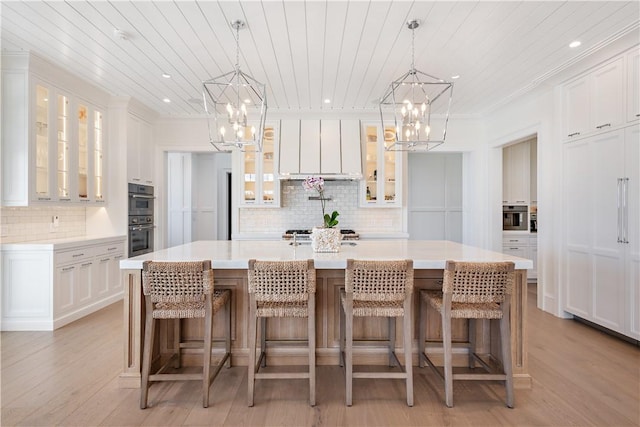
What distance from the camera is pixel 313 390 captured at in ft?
7.29

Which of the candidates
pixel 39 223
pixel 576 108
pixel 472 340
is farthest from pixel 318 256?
pixel 39 223

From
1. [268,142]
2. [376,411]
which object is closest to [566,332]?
[376,411]

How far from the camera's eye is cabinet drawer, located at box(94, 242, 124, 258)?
4293mm

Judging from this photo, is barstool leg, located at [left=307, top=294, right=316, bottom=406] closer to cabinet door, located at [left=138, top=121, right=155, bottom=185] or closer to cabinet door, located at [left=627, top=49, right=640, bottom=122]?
cabinet door, located at [left=627, top=49, right=640, bottom=122]

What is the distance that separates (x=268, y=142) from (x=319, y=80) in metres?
1.72

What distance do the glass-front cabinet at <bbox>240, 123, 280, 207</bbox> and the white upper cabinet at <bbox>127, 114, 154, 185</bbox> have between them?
150 cm

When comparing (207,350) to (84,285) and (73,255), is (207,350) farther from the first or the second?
(84,285)

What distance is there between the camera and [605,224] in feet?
11.4

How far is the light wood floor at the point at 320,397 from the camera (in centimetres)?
208

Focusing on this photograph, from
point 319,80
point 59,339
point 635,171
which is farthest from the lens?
point 319,80

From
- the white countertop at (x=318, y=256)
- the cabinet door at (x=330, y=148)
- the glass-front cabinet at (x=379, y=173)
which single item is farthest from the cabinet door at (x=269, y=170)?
the white countertop at (x=318, y=256)

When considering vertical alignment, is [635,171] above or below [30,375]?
above

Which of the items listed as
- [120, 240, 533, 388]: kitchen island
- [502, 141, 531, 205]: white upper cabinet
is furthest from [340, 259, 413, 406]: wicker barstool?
[502, 141, 531, 205]: white upper cabinet

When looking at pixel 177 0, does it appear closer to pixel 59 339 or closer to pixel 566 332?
pixel 59 339
